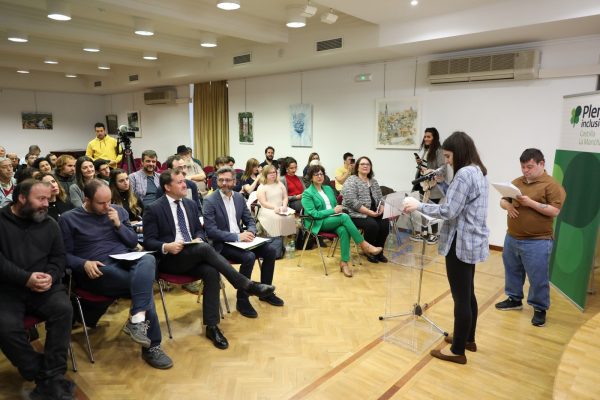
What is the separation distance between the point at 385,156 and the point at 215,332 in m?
4.45

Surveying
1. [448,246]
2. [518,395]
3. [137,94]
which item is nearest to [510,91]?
[448,246]

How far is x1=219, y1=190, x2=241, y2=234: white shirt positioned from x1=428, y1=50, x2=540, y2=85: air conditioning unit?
3797mm

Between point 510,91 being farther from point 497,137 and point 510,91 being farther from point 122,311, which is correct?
point 122,311

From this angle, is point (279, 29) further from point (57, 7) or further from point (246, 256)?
point (246, 256)

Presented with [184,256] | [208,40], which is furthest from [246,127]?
[184,256]

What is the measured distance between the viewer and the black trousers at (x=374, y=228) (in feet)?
16.1

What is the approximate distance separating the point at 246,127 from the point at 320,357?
21.6 ft

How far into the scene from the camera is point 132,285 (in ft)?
8.94

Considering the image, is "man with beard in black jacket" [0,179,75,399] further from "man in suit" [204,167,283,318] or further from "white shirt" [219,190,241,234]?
"white shirt" [219,190,241,234]

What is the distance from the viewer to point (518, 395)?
2.45 m

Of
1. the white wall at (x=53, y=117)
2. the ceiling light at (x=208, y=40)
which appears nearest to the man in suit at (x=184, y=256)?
the ceiling light at (x=208, y=40)

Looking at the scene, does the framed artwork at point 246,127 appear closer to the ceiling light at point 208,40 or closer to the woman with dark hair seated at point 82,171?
the ceiling light at point 208,40

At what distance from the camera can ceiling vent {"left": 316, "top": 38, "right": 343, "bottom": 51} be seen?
5.89 meters

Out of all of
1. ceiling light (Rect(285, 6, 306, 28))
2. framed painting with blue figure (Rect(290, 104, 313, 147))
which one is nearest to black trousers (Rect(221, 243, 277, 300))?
ceiling light (Rect(285, 6, 306, 28))
